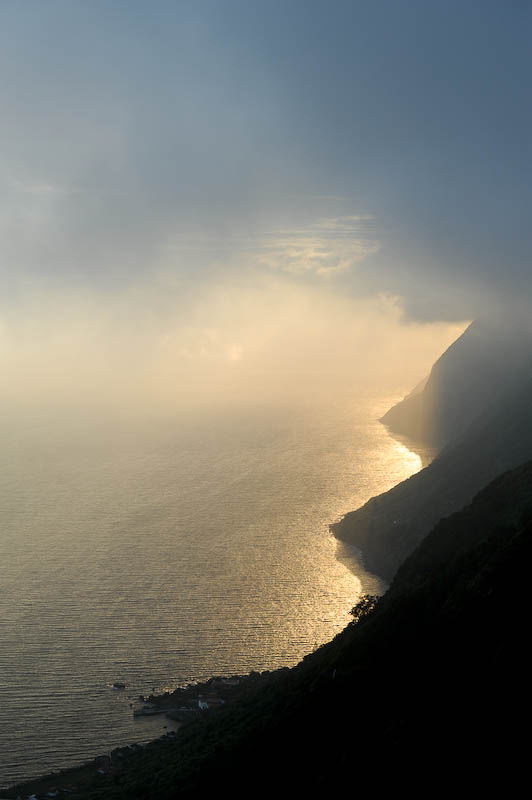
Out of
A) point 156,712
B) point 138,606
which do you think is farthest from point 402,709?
point 138,606

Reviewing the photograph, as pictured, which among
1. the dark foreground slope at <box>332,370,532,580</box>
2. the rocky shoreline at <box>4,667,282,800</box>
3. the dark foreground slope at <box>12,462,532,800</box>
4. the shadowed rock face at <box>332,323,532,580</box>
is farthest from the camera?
the dark foreground slope at <box>332,370,532,580</box>

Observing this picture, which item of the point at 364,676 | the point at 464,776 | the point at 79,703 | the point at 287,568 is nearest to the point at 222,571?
the point at 287,568

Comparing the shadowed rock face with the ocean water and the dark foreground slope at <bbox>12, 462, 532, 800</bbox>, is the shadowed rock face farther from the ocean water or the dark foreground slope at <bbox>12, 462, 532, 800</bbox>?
the dark foreground slope at <bbox>12, 462, 532, 800</bbox>

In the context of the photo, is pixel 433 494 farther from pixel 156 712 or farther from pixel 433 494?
pixel 156 712

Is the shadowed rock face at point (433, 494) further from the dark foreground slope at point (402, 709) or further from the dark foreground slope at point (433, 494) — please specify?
the dark foreground slope at point (402, 709)

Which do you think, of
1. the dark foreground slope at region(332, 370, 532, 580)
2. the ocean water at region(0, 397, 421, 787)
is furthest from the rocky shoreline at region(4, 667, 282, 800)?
the dark foreground slope at region(332, 370, 532, 580)

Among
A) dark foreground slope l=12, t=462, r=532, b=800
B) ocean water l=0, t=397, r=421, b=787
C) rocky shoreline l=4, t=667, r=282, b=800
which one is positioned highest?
ocean water l=0, t=397, r=421, b=787

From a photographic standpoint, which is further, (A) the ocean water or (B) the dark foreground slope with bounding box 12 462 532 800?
(A) the ocean water
